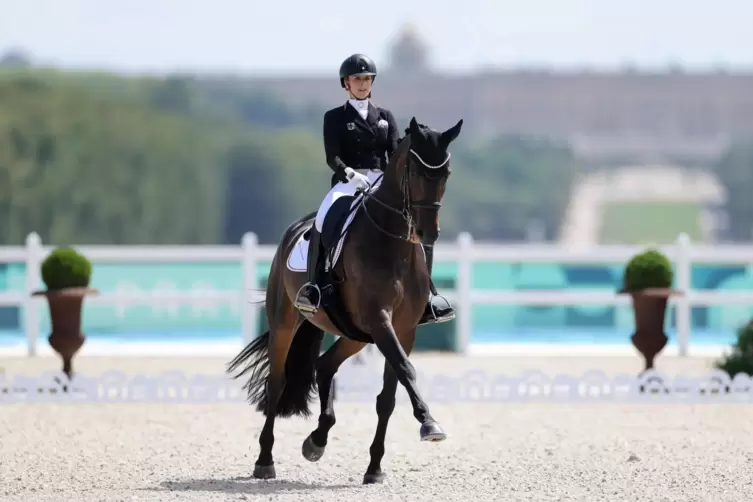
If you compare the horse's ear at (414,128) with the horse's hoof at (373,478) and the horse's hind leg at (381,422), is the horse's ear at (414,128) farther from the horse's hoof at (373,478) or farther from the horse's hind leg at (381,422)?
the horse's hoof at (373,478)

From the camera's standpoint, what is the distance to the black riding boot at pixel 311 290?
9961 millimetres

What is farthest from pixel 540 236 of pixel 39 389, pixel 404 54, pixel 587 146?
pixel 39 389

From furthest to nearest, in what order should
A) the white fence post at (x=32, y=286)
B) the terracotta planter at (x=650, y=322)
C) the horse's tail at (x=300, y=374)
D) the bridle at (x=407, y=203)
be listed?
1. the white fence post at (x=32, y=286)
2. the terracotta planter at (x=650, y=322)
3. the horse's tail at (x=300, y=374)
4. the bridle at (x=407, y=203)

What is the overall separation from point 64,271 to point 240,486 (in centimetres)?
586

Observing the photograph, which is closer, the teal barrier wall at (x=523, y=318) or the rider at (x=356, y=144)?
the rider at (x=356, y=144)

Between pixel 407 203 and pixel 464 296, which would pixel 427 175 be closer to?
pixel 407 203

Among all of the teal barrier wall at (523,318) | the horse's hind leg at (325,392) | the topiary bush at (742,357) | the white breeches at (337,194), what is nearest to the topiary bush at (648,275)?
the topiary bush at (742,357)

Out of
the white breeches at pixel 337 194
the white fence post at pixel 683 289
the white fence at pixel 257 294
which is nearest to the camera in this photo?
the white breeches at pixel 337 194

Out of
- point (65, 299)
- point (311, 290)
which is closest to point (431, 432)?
point (311, 290)

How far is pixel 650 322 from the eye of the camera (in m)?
15.7

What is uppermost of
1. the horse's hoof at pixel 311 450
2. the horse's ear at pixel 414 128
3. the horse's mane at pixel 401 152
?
the horse's ear at pixel 414 128

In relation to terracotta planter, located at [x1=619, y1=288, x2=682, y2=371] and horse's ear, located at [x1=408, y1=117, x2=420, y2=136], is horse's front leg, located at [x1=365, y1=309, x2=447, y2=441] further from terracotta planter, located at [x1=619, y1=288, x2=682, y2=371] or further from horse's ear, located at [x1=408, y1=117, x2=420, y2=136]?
terracotta planter, located at [x1=619, y1=288, x2=682, y2=371]

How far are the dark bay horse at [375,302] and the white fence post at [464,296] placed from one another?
8.93 m

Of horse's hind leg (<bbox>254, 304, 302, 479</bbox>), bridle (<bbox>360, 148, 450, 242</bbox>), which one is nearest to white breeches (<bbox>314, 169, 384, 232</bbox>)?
bridle (<bbox>360, 148, 450, 242</bbox>)
